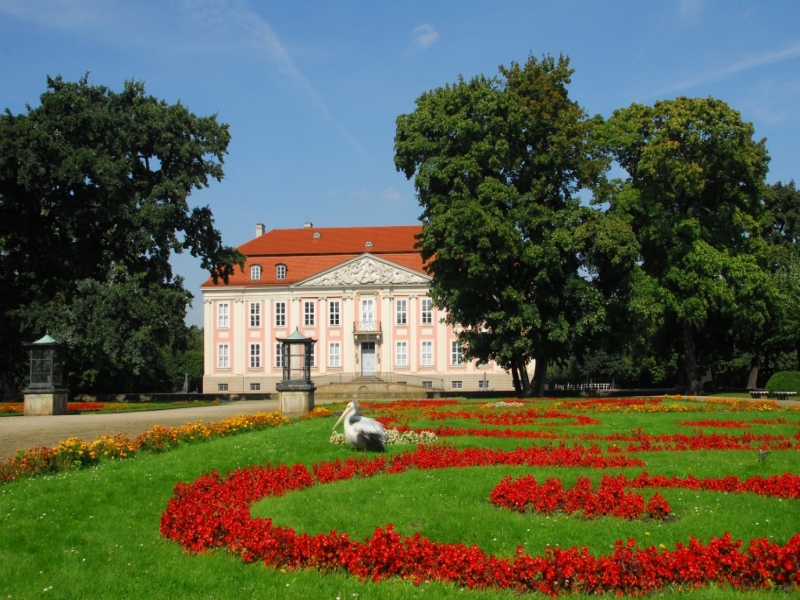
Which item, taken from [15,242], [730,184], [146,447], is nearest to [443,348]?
[730,184]

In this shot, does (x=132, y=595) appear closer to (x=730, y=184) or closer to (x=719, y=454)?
(x=719, y=454)

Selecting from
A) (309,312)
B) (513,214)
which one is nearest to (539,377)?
(513,214)

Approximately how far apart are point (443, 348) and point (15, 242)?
38056 mm

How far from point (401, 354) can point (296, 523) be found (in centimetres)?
5961

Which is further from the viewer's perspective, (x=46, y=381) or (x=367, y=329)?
(x=367, y=329)

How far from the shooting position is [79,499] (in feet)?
31.8

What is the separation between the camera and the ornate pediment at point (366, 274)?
221ft

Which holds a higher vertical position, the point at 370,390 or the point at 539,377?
the point at 539,377

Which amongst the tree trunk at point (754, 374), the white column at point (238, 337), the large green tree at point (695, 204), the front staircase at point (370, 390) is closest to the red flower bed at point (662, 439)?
the large green tree at point (695, 204)

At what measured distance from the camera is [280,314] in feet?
226

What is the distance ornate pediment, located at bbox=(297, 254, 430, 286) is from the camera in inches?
2655

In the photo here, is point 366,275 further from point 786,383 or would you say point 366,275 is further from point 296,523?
point 296,523

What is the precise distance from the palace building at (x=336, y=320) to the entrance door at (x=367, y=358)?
83 mm

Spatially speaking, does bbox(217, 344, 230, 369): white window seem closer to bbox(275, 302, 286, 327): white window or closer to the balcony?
bbox(275, 302, 286, 327): white window
